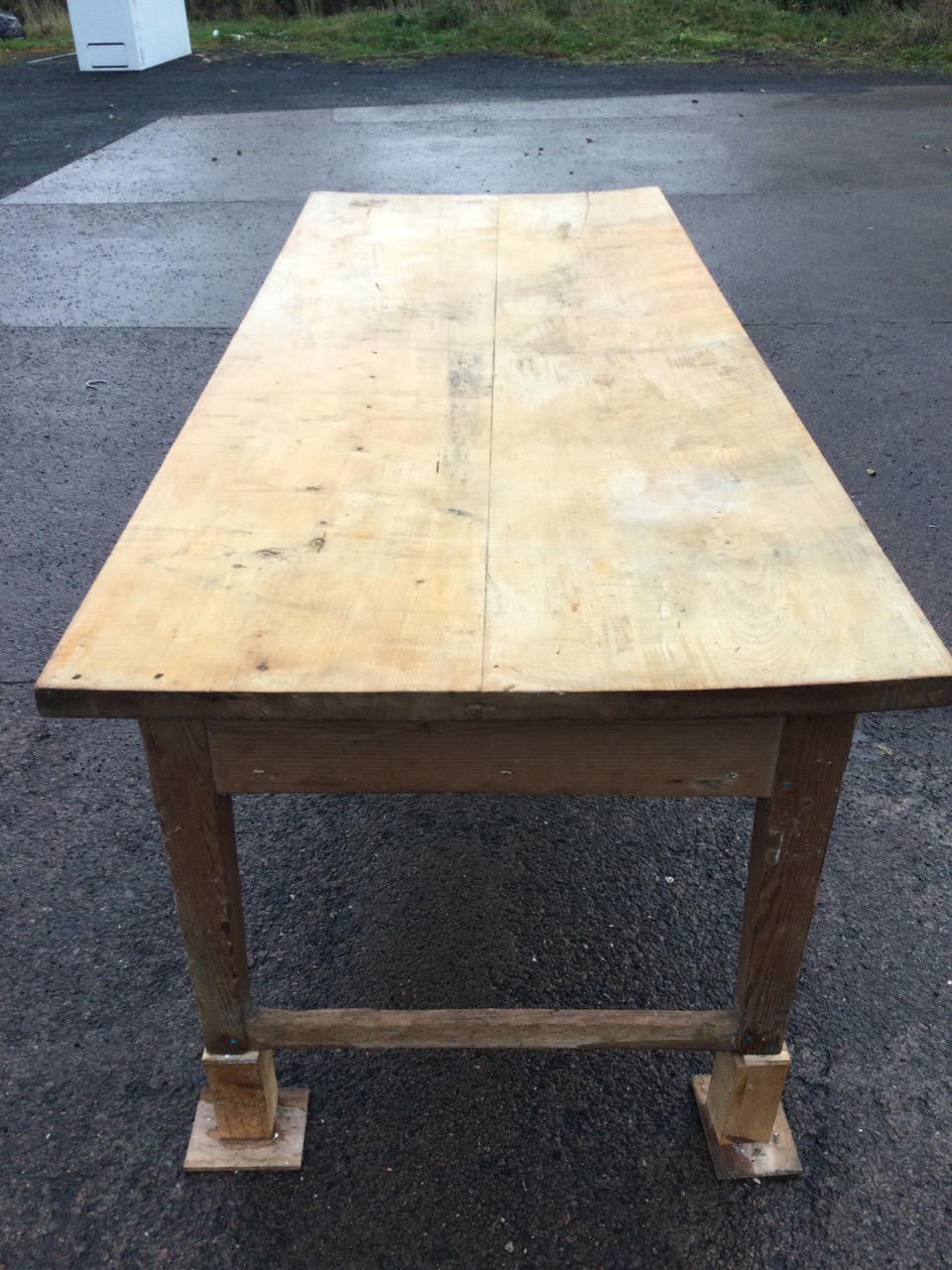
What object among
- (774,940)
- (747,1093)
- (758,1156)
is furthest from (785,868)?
(758,1156)

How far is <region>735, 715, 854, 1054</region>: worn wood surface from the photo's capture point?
1225 millimetres

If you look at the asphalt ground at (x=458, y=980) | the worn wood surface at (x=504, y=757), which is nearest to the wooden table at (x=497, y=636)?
the worn wood surface at (x=504, y=757)

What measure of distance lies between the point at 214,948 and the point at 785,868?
0.72m

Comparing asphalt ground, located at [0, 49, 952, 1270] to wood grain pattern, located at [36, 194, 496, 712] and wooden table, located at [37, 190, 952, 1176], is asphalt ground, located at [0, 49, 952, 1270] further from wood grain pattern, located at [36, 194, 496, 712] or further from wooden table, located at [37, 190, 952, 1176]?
wood grain pattern, located at [36, 194, 496, 712]

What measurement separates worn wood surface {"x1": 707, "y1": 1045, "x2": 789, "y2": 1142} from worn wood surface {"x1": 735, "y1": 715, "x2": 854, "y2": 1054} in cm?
2

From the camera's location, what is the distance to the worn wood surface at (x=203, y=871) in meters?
1.23

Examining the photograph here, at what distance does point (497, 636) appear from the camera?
1.19 meters

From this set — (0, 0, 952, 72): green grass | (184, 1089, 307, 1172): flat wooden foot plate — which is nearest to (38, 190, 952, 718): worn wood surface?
(184, 1089, 307, 1172): flat wooden foot plate

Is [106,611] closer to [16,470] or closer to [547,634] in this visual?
[547,634]

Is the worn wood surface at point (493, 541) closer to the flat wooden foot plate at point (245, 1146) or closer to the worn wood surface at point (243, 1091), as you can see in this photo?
the worn wood surface at point (243, 1091)

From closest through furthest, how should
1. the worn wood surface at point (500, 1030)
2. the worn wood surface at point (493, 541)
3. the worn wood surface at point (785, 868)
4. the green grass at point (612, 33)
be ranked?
the worn wood surface at point (493, 541) < the worn wood surface at point (785, 868) < the worn wood surface at point (500, 1030) < the green grass at point (612, 33)

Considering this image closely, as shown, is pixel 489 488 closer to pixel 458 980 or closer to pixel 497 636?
pixel 497 636

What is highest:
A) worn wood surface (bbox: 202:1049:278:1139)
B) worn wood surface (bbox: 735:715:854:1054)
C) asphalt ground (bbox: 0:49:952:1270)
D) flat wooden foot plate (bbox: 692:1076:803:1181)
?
worn wood surface (bbox: 735:715:854:1054)

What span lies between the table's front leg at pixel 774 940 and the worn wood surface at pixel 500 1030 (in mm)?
58
